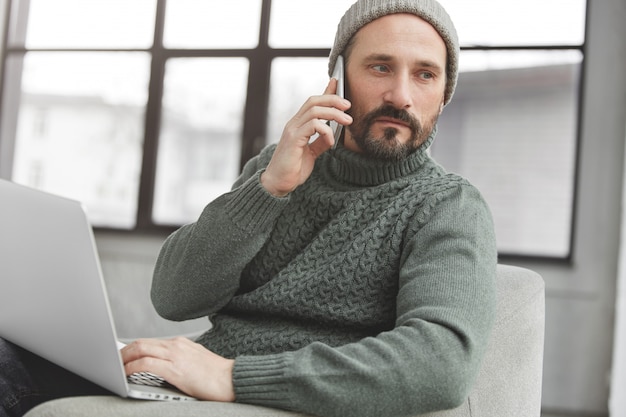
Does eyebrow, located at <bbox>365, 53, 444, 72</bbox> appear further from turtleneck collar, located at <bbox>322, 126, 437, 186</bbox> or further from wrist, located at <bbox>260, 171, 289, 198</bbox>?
wrist, located at <bbox>260, 171, 289, 198</bbox>

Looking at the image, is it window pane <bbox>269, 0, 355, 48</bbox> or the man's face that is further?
window pane <bbox>269, 0, 355, 48</bbox>

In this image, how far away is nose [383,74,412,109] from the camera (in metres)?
1.28

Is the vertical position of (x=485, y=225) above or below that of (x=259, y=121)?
below

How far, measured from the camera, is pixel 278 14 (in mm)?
3924

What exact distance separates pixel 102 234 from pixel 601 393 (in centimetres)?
285

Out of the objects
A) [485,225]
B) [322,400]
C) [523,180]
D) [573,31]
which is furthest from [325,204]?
[573,31]

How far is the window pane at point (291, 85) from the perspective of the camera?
3879 millimetres

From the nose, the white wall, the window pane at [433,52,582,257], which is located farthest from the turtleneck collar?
the window pane at [433,52,582,257]

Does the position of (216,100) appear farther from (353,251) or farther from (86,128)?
(353,251)

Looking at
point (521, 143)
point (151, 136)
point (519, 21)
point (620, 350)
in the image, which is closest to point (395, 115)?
point (620, 350)

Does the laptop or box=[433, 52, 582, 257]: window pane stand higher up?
box=[433, 52, 582, 257]: window pane

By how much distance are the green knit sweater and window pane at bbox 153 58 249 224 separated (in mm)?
2538

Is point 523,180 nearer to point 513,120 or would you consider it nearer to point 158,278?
point 513,120

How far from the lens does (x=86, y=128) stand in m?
4.25
